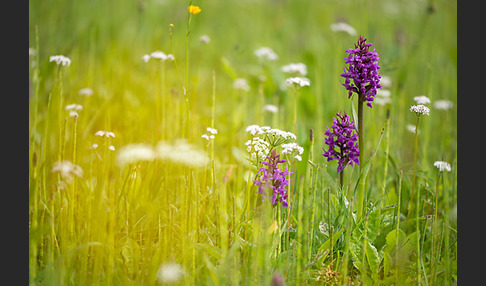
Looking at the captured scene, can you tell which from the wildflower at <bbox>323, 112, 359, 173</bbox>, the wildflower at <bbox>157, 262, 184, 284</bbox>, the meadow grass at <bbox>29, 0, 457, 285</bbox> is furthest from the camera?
the wildflower at <bbox>323, 112, 359, 173</bbox>

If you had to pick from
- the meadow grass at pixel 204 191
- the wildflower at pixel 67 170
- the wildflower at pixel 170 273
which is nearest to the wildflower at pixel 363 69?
the meadow grass at pixel 204 191

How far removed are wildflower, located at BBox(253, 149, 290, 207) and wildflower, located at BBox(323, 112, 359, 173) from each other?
162 millimetres

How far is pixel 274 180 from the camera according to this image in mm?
1359

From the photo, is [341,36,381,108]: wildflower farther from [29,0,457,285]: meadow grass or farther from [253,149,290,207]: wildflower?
[253,149,290,207]: wildflower

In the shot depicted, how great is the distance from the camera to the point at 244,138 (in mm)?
2141

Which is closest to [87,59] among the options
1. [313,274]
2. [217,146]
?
[217,146]

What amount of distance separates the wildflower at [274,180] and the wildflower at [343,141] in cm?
16

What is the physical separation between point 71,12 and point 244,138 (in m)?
1.61

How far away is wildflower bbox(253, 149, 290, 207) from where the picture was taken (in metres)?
1.34

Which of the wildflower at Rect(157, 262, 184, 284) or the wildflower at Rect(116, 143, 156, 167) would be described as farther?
the wildflower at Rect(116, 143, 156, 167)

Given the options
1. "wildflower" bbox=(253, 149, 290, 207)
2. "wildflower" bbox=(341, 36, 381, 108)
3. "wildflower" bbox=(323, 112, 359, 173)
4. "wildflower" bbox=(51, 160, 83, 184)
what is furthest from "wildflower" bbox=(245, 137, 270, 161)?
"wildflower" bbox=(51, 160, 83, 184)

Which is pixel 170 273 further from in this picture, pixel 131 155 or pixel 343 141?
pixel 343 141

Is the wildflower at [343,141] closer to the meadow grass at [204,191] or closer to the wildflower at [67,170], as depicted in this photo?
the meadow grass at [204,191]

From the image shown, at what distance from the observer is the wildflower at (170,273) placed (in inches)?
46.0
